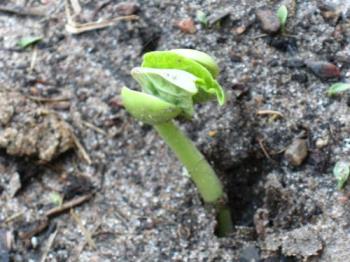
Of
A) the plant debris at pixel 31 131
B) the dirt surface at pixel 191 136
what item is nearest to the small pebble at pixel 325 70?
the dirt surface at pixel 191 136

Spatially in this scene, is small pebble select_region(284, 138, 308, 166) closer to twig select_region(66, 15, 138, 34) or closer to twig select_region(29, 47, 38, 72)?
twig select_region(66, 15, 138, 34)

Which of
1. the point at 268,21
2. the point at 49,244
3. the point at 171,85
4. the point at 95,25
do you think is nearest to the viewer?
the point at 171,85

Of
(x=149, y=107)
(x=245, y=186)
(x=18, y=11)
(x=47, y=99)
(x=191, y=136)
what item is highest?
(x=149, y=107)

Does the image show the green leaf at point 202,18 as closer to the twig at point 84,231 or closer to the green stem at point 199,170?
the green stem at point 199,170

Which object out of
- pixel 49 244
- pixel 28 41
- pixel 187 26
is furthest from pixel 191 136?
pixel 28 41

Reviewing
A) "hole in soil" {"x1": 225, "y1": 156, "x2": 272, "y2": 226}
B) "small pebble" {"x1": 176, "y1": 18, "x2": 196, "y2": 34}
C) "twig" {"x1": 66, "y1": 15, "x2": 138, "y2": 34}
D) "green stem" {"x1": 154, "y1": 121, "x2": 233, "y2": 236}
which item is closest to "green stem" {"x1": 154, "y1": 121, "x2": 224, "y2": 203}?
"green stem" {"x1": 154, "y1": 121, "x2": 233, "y2": 236}

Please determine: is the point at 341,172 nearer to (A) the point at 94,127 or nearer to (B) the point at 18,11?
(A) the point at 94,127
